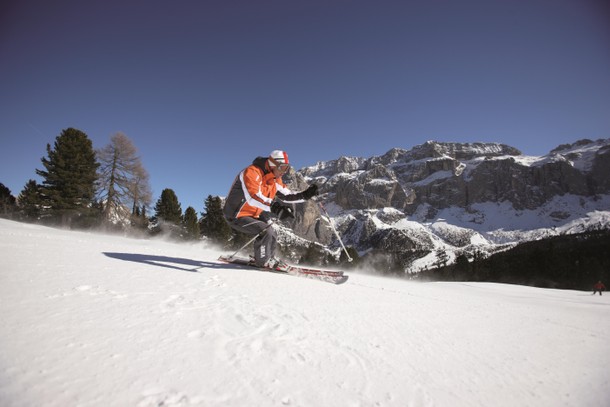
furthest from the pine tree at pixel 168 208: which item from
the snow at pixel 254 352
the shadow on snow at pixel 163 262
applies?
the snow at pixel 254 352

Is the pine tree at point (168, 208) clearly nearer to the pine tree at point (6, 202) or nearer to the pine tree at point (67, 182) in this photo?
the pine tree at point (67, 182)

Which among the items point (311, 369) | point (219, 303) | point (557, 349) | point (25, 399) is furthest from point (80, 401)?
point (557, 349)

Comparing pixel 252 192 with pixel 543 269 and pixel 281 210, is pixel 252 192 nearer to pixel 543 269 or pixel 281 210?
pixel 281 210

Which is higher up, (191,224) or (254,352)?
(191,224)

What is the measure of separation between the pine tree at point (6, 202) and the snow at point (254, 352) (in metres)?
35.3

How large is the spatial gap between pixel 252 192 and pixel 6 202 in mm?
41167

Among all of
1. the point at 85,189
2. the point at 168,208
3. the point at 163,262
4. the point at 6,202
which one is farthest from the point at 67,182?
the point at 163,262

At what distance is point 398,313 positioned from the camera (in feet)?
11.3

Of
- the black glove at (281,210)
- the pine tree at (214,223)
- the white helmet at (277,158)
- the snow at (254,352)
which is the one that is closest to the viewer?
the snow at (254,352)

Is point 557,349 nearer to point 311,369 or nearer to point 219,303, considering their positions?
point 311,369

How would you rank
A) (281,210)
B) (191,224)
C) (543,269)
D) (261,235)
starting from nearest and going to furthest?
1. (261,235)
2. (281,210)
3. (191,224)
4. (543,269)

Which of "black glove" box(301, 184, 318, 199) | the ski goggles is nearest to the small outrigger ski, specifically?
"black glove" box(301, 184, 318, 199)

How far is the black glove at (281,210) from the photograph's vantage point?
22.2 feet

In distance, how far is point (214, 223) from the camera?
1545 inches
